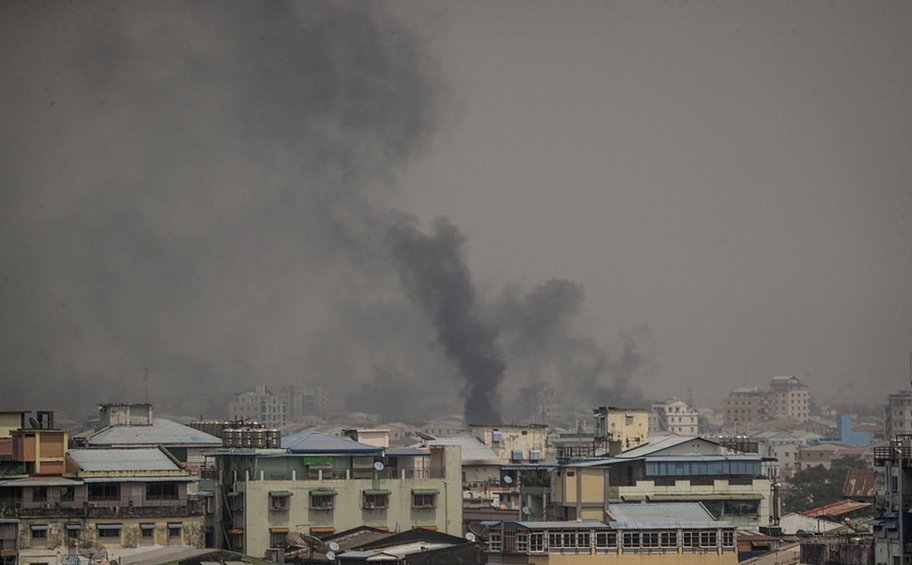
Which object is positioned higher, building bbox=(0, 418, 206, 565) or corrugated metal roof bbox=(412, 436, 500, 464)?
corrugated metal roof bbox=(412, 436, 500, 464)

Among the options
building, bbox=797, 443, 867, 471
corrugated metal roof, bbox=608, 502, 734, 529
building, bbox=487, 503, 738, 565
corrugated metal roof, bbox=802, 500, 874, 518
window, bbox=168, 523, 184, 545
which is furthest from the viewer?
building, bbox=797, 443, 867, 471

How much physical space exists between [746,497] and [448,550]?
15.7 m

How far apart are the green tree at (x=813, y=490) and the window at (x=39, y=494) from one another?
63528mm

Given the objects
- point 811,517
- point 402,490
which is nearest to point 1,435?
point 402,490

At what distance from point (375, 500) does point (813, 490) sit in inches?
2763

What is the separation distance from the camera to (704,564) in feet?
185

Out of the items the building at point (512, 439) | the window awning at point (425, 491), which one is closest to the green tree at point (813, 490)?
the building at point (512, 439)

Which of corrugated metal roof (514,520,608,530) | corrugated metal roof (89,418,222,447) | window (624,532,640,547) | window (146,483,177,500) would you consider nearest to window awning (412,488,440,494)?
window (146,483,177,500)

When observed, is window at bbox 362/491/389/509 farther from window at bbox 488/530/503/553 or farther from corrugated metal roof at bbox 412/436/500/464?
corrugated metal roof at bbox 412/436/500/464

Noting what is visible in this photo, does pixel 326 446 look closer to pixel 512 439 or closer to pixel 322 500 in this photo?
pixel 322 500

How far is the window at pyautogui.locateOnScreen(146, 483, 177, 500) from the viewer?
→ 61250 millimetres

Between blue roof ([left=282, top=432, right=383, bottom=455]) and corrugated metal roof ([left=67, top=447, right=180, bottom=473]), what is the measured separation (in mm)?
5715

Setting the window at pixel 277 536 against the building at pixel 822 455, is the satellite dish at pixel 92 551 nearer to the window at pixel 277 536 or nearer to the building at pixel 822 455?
the window at pixel 277 536

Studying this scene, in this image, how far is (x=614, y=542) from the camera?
185ft
